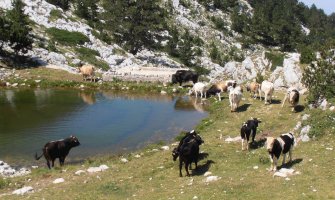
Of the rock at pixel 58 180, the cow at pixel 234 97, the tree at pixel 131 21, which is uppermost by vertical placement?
the tree at pixel 131 21

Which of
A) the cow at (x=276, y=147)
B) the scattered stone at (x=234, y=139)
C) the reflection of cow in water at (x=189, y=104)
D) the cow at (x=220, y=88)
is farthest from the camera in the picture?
the cow at (x=220, y=88)

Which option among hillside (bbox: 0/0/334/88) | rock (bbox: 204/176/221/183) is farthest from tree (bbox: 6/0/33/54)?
rock (bbox: 204/176/221/183)

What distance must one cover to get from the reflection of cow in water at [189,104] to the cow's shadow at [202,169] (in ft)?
57.1

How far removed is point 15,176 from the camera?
2308cm

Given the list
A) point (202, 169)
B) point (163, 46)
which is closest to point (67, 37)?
point (163, 46)

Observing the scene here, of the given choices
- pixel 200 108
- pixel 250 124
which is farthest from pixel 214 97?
pixel 250 124

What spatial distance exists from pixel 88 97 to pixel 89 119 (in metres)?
9.96

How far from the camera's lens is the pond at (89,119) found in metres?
29.1

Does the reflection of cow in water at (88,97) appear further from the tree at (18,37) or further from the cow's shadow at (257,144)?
the cow's shadow at (257,144)

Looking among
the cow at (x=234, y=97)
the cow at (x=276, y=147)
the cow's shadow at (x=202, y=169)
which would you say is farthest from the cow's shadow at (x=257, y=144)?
the cow at (x=234, y=97)

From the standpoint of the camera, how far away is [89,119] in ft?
118

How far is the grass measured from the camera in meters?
17.6

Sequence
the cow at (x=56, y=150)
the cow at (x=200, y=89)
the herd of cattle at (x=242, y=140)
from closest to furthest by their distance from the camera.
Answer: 1. the herd of cattle at (x=242, y=140)
2. the cow at (x=56, y=150)
3. the cow at (x=200, y=89)

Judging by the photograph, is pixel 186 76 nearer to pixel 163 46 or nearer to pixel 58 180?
pixel 58 180
